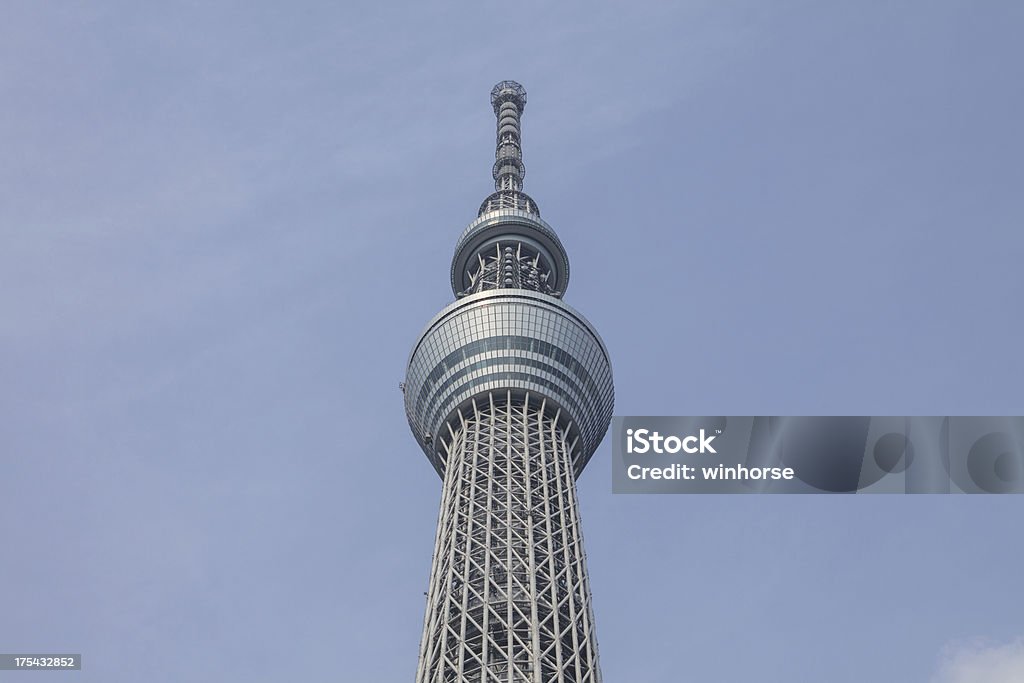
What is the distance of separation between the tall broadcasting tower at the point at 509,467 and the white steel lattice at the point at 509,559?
0.47 feet

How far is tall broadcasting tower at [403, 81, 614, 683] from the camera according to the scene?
334 ft

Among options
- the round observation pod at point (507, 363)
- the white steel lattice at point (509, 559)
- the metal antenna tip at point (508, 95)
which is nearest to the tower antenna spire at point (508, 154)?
the metal antenna tip at point (508, 95)

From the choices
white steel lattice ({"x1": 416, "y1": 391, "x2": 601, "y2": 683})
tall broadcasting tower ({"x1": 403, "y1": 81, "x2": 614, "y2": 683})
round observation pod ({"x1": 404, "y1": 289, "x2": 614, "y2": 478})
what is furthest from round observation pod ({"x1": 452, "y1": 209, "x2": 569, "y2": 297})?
white steel lattice ({"x1": 416, "y1": 391, "x2": 601, "y2": 683})

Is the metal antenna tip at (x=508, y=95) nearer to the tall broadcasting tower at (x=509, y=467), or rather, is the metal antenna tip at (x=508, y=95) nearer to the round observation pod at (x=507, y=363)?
the tall broadcasting tower at (x=509, y=467)

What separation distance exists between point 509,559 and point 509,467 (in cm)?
1182

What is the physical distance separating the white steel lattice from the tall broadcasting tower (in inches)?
5.6

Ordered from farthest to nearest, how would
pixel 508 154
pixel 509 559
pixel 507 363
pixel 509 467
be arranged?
pixel 508 154 < pixel 507 363 < pixel 509 467 < pixel 509 559

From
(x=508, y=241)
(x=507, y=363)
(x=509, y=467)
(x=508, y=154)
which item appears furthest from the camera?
(x=508, y=154)

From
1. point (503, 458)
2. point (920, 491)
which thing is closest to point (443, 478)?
point (503, 458)

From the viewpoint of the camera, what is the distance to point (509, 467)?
119 metres

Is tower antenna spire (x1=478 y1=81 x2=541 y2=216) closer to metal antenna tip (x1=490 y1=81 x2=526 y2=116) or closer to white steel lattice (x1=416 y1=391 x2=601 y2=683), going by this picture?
metal antenna tip (x1=490 y1=81 x2=526 y2=116)

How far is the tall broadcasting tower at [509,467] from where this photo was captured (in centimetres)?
10188

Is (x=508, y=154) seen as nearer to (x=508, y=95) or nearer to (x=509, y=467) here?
(x=508, y=95)

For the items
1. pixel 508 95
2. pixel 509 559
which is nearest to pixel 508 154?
pixel 508 95
